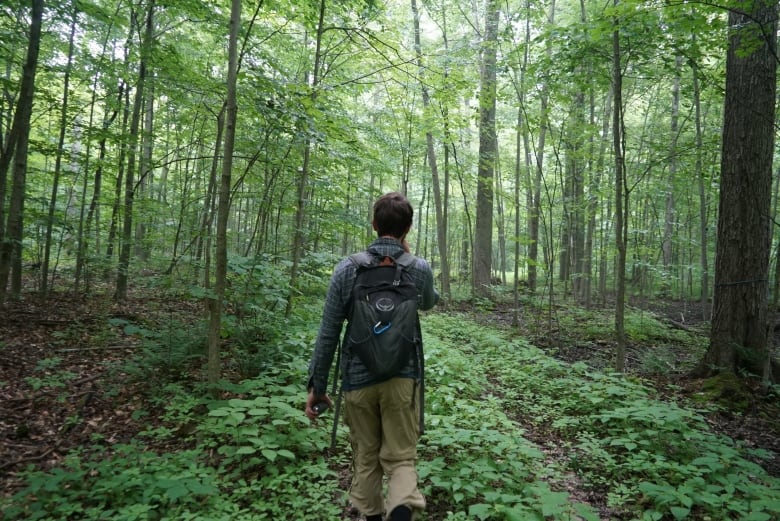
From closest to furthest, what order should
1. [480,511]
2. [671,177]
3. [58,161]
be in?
A: [480,511] < [58,161] < [671,177]

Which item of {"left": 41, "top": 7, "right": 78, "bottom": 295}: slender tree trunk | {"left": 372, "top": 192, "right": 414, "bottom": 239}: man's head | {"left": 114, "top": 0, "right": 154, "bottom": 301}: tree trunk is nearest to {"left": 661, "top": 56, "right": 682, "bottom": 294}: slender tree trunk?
Result: {"left": 372, "top": 192, "right": 414, "bottom": 239}: man's head

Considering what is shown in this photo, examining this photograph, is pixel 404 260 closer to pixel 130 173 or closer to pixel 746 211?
pixel 746 211

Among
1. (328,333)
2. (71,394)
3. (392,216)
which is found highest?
(392,216)

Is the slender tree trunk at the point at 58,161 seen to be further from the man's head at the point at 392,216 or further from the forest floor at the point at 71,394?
the man's head at the point at 392,216

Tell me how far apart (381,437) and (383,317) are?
79 centimetres

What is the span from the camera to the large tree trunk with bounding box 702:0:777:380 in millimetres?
5426

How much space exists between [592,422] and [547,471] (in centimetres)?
147

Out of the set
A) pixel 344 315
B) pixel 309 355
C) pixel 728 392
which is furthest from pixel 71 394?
pixel 728 392

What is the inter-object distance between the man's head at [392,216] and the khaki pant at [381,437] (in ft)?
2.96

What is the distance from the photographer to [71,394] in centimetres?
473

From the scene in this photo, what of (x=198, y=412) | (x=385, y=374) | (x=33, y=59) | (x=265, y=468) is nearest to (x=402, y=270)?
(x=385, y=374)

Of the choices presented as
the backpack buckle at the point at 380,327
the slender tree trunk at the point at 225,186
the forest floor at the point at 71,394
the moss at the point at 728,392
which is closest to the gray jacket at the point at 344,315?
the backpack buckle at the point at 380,327

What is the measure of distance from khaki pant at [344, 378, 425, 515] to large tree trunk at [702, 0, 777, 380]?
5.54 metres

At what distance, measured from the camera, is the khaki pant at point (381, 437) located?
229 cm
